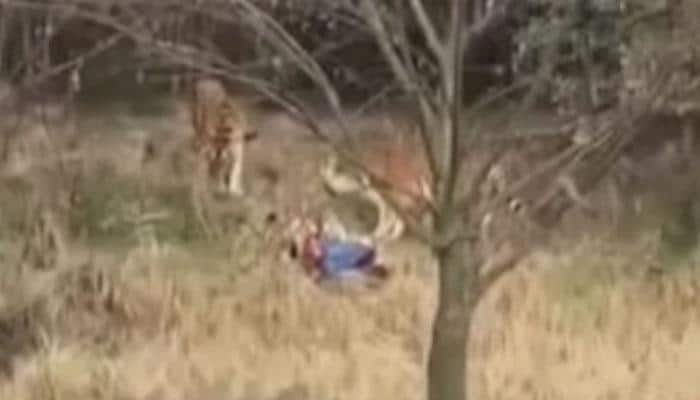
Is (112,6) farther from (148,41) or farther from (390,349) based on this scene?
(148,41)

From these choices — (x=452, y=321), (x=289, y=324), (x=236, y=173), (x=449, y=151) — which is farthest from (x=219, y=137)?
(x=449, y=151)

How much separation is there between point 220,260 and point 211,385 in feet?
3.67

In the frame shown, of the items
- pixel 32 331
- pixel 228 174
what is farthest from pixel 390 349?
pixel 228 174

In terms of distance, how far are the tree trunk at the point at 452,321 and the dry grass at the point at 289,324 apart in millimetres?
1257

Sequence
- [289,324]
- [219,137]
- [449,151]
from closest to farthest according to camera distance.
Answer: [449,151] < [289,324] < [219,137]

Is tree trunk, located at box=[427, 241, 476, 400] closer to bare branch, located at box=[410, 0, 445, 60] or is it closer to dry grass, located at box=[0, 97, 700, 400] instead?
bare branch, located at box=[410, 0, 445, 60]

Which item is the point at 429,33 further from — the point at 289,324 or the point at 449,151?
the point at 289,324

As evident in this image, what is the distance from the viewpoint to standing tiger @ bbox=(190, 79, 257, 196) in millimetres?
7312

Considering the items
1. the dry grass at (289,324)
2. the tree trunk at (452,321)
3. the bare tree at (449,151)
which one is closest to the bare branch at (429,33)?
the bare tree at (449,151)

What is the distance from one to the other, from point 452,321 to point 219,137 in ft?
10.6

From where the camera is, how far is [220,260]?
6.64 meters

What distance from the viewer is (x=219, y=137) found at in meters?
7.31

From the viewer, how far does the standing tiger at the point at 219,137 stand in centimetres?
731

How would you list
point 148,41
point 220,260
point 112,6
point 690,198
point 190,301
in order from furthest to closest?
point 690,198, point 220,260, point 190,301, point 112,6, point 148,41
